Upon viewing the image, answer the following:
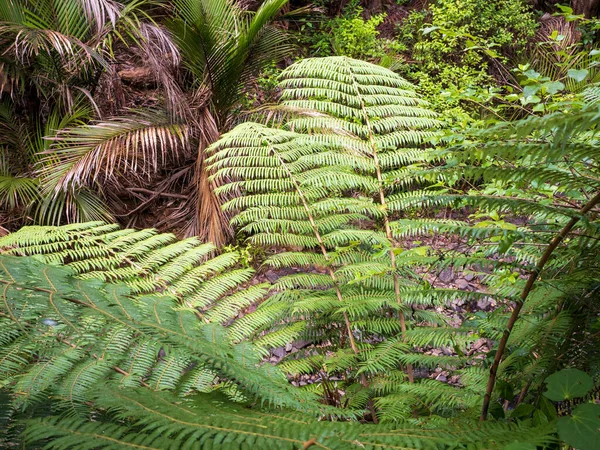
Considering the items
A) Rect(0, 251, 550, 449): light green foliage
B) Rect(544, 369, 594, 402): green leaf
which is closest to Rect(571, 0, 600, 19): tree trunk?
Rect(544, 369, 594, 402): green leaf

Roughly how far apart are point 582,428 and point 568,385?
0.38ft

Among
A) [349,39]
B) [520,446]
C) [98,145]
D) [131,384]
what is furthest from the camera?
[349,39]

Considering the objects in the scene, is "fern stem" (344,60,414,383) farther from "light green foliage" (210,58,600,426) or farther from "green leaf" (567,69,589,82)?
"green leaf" (567,69,589,82)

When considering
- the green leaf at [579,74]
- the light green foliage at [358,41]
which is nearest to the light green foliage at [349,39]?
the light green foliage at [358,41]

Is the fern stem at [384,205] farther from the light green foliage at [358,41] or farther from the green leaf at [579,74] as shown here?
the light green foliage at [358,41]

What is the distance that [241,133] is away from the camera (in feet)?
7.54

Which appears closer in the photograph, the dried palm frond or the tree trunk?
the dried palm frond

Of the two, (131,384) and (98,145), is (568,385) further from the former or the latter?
(98,145)

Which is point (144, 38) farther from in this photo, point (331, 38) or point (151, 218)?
point (331, 38)

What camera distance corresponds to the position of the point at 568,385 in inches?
34.5

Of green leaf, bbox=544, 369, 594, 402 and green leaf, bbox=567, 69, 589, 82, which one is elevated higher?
green leaf, bbox=567, 69, 589, 82

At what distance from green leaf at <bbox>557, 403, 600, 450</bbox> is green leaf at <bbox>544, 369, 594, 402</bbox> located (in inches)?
1.6

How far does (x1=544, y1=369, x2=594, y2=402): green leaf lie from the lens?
0.85m

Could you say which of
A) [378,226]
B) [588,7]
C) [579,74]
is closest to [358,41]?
[588,7]
